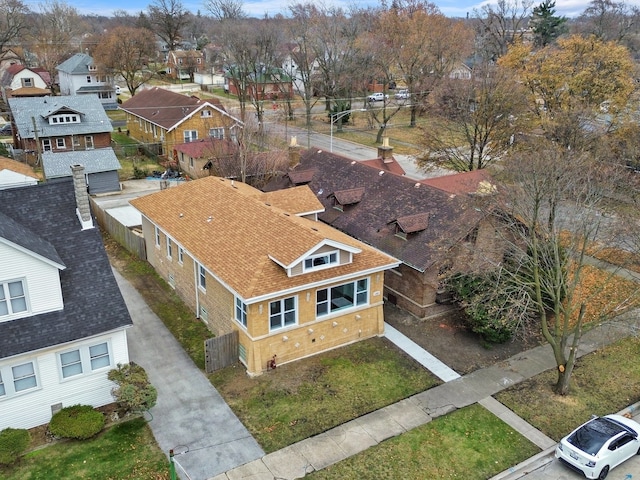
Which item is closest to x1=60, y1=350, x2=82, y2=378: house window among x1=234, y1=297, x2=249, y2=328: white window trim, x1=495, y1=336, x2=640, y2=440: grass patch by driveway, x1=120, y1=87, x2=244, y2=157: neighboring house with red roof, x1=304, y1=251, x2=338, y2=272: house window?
x1=234, y1=297, x2=249, y2=328: white window trim

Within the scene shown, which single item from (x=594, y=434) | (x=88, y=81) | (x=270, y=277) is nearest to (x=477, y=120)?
(x=270, y=277)

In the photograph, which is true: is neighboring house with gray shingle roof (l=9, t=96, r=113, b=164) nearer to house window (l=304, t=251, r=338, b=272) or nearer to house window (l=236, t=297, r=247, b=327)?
house window (l=236, t=297, r=247, b=327)

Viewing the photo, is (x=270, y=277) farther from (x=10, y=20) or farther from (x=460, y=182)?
(x=10, y=20)

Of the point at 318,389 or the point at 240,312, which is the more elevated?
the point at 240,312

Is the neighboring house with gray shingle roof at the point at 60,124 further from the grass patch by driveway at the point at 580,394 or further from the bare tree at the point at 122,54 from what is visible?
the grass patch by driveway at the point at 580,394

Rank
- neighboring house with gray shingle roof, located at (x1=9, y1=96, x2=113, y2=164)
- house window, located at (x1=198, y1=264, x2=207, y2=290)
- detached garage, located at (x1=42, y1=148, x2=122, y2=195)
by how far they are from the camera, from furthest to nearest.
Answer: neighboring house with gray shingle roof, located at (x1=9, y1=96, x2=113, y2=164)
detached garage, located at (x1=42, y1=148, x2=122, y2=195)
house window, located at (x1=198, y1=264, x2=207, y2=290)
